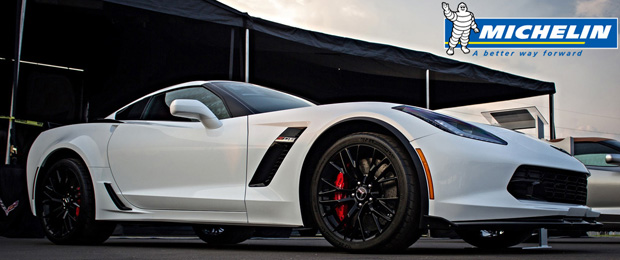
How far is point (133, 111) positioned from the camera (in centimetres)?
500

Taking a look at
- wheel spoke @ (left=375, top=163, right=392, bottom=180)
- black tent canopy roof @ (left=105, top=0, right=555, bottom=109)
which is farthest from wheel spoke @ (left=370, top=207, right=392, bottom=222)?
black tent canopy roof @ (left=105, top=0, right=555, bottom=109)

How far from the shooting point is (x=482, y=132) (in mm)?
3469

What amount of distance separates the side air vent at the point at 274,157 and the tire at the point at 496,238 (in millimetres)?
1496

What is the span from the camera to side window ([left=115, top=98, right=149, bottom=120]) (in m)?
4.95

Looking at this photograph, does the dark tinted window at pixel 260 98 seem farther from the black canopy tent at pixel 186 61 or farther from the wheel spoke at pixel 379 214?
the black canopy tent at pixel 186 61

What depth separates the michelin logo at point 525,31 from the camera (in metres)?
Answer: 12.7

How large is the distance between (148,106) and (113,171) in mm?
608

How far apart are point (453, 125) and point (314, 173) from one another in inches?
32.5

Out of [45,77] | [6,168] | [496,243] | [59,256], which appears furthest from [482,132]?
[45,77]

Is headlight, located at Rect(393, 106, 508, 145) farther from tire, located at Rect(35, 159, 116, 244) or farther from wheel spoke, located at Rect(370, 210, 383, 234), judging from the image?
tire, located at Rect(35, 159, 116, 244)

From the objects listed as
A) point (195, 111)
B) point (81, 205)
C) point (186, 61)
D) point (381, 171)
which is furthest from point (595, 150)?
point (186, 61)

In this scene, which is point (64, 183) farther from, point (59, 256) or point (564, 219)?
point (564, 219)

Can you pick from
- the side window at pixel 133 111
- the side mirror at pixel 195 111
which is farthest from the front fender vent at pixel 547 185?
the side window at pixel 133 111

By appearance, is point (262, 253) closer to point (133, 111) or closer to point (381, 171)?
point (381, 171)
